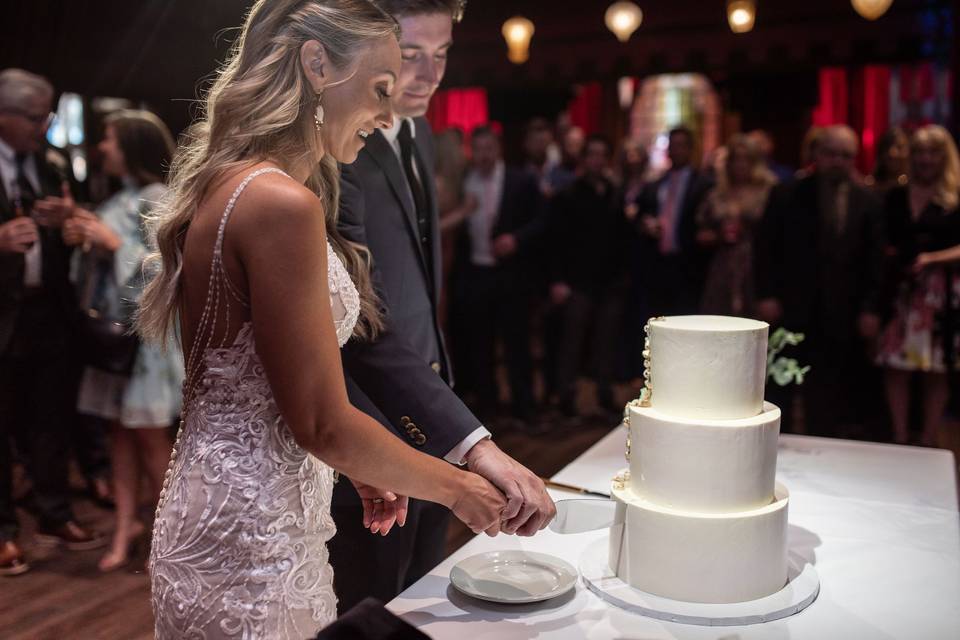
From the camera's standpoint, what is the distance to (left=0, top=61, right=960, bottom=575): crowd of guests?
147 inches

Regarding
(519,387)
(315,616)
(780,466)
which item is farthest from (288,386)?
(519,387)

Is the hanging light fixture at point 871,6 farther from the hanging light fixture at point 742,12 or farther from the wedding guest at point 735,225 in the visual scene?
the wedding guest at point 735,225

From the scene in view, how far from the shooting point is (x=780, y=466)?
7.91 ft

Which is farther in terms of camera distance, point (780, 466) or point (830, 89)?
point (830, 89)

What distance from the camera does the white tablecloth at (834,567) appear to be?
1413mm

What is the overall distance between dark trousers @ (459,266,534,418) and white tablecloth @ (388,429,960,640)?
3388mm

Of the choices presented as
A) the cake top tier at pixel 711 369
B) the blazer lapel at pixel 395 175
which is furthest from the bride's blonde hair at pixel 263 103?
the cake top tier at pixel 711 369

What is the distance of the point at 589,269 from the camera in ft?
19.9

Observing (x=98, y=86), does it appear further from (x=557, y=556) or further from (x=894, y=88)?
(x=557, y=556)

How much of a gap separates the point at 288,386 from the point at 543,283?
16.9 feet

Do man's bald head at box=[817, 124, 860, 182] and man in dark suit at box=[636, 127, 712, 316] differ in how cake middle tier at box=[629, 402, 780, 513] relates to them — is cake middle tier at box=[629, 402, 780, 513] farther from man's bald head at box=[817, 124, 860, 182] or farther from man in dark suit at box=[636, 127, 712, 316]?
man in dark suit at box=[636, 127, 712, 316]

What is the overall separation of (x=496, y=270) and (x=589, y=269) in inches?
24.4

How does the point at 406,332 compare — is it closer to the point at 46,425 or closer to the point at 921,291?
the point at 46,425

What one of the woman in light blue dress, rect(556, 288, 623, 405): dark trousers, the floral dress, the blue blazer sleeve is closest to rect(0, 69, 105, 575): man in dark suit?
the woman in light blue dress
